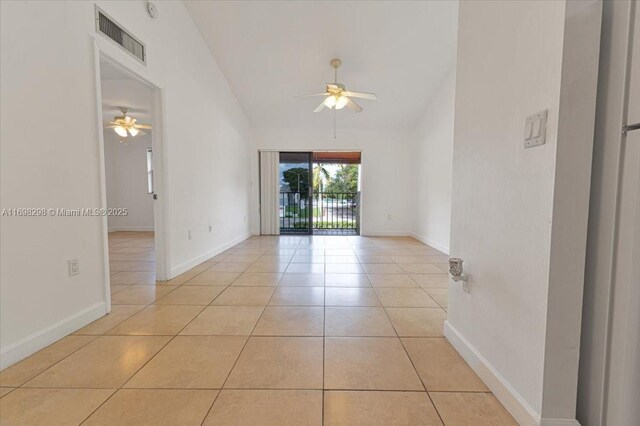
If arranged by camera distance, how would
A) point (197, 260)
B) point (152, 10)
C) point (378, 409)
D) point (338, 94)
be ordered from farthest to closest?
point (338, 94), point (197, 260), point (152, 10), point (378, 409)

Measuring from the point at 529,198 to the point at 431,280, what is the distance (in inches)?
79.6

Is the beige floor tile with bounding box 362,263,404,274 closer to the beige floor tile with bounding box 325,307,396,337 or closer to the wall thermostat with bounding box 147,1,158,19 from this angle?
the beige floor tile with bounding box 325,307,396,337

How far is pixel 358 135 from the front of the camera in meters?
5.99

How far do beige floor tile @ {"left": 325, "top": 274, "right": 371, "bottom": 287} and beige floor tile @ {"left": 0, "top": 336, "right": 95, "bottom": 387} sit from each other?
1.85 m

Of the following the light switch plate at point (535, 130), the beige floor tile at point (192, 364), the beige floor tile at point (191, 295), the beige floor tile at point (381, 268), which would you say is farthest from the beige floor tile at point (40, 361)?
the beige floor tile at point (381, 268)

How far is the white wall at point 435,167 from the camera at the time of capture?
4.20 meters

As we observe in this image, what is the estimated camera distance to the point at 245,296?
2379mm

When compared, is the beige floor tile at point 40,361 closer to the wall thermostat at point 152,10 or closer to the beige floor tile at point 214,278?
the beige floor tile at point 214,278

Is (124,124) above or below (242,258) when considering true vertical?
above

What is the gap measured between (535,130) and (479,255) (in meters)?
0.62

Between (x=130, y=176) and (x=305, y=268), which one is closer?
(x=305, y=268)

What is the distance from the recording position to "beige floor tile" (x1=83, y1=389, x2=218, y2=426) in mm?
1053

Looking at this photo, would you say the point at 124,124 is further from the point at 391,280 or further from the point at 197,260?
the point at 391,280

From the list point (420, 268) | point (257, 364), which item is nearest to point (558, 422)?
point (257, 364)
